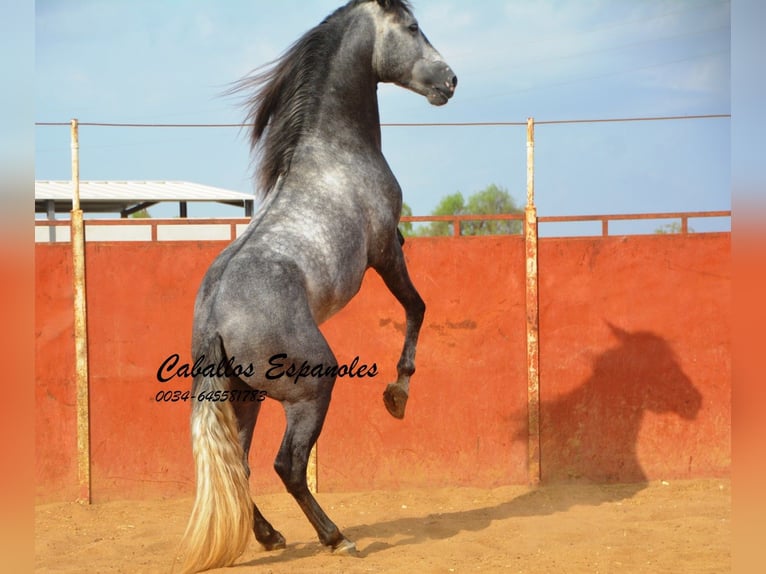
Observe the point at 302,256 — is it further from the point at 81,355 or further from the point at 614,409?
the point at 614,409

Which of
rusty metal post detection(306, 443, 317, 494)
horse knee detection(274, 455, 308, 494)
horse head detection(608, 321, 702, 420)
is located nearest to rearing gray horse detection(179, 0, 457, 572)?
horse knee detection(274, 455, 308, 494)

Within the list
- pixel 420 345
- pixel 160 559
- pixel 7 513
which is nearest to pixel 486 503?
pixel 420 345

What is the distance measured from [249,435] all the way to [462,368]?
9.21 feet

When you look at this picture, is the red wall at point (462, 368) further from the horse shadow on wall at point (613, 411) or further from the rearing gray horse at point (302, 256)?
the rearing gray horse at point (302, 256)

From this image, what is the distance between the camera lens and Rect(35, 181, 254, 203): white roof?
14102 millimetres

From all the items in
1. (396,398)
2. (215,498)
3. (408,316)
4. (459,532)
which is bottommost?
(459,532)

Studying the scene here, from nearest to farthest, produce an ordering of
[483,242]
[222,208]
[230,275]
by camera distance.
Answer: [230,275], [483,242], [222,208]

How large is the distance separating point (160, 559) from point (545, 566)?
2.28m

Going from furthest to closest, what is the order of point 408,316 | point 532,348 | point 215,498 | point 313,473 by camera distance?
point 532,348 → point 313,473 → point 408,316 → point 215,498

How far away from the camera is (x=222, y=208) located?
55.1 ft

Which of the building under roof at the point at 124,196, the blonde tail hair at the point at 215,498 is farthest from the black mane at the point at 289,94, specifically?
the building under roof at the point at 124,196

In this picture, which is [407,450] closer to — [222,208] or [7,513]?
[7,513]

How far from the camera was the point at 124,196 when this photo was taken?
1469 cm

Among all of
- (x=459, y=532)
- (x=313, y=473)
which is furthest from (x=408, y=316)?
(x=313, y=473)
